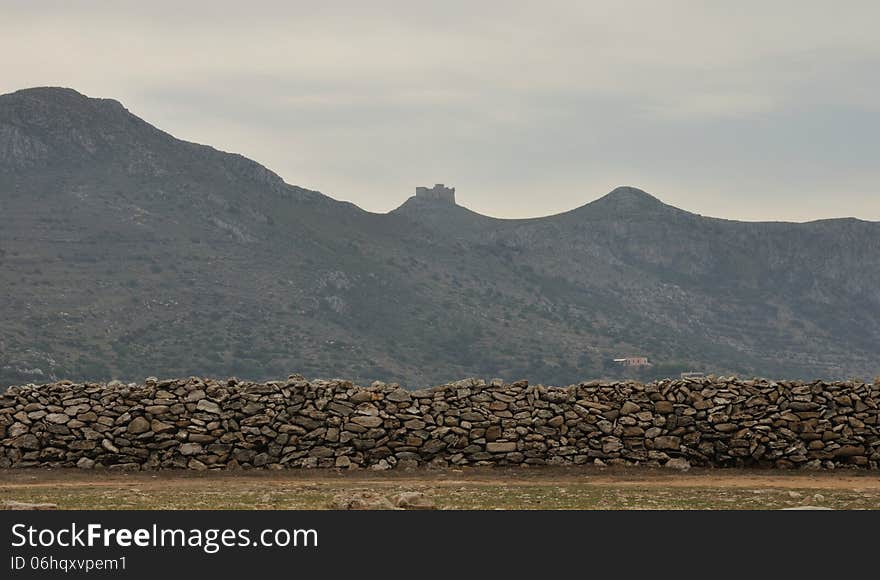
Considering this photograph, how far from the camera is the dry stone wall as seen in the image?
2883cm

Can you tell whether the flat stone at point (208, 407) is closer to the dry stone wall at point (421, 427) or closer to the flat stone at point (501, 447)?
the dry stone wall at point (421, 427)

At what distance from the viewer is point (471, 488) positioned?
2519 cm

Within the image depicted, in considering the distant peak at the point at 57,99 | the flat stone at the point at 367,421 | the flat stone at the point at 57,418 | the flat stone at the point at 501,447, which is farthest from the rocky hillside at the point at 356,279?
the flat stone at the point at 501,447

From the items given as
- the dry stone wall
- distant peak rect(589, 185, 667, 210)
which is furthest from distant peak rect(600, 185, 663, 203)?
the dry stone wall

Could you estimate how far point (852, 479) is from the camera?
27516 millimetres

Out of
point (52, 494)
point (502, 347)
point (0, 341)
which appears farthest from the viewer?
point (502, 347)

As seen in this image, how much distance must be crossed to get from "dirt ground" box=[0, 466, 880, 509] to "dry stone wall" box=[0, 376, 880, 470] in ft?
1.67

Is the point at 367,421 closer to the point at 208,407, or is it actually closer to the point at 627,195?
the point at 208,407

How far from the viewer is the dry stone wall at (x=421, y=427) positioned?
94.6ft

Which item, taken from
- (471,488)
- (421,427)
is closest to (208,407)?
(421,427)

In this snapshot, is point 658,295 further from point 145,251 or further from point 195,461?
point 195,461

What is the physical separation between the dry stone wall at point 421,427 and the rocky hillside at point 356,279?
69.1m

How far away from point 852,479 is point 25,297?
9437 cm

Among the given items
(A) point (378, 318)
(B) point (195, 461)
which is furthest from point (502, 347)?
(B) point (195, 461)
